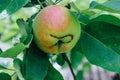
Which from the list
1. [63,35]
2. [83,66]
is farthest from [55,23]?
[83,66]

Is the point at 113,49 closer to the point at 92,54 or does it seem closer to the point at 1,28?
the point at 92,54

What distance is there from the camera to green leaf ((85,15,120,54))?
1249 millimetres

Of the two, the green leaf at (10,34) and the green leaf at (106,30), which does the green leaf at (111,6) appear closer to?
the green leaf at (106,30)

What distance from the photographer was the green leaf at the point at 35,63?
1.18 m

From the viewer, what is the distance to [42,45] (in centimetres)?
116

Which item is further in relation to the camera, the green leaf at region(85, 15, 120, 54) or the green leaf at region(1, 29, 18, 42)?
the green leaf at region(1, 29, 18, 42)

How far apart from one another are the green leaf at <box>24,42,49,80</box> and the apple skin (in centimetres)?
4

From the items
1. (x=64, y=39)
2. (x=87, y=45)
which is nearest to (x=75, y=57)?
(x=87, y=45)

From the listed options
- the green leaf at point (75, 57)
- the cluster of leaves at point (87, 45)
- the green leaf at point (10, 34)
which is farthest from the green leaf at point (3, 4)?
the green leaf at point (10, 34)

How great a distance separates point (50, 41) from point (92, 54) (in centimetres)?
18

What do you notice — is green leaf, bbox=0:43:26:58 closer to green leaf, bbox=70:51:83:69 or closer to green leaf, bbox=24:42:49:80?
green leaf, bbox=24:42:49:80

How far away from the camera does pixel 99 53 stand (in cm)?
126

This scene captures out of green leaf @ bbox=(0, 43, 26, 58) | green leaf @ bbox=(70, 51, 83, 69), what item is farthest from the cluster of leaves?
green leaf @ bbox=(70, 51, 83, 69)

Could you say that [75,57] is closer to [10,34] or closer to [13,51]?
[10,34]
